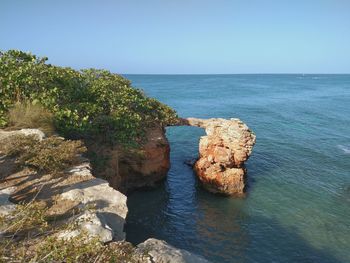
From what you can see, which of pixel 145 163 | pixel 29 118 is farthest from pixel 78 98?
pixel 145 163

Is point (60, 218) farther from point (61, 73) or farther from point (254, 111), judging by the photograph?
point (254, 111)

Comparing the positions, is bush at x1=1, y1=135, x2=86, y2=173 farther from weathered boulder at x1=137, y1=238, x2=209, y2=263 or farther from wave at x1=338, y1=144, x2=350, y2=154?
wave at x1=338, y1=144, x2=350, y2=154

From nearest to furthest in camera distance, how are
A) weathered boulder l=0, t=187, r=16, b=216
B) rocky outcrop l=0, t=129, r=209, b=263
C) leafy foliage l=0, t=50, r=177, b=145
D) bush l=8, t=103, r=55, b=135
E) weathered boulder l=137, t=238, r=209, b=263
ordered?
weathered boulder l=137, t=238, r=209, b=263 → rocky outcrop l=0, t=129, r=209, b=263 → weathered boulder l=0, t=187, r=16, b=216 → bush l=8, t=103, r=55, b=135 → leafy foliage l=0, t=50, r=177, b=145

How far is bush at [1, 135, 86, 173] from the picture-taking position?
41.4 ft

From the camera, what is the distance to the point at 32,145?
13.6 metres

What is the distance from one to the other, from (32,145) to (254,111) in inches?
2153

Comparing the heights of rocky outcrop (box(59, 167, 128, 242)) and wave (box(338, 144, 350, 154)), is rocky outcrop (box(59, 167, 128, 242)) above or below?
above

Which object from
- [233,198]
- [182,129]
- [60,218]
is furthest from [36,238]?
[182,129]

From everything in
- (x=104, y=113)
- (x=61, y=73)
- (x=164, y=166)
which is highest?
(x=61, y=73)

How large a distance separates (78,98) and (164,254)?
16.5m

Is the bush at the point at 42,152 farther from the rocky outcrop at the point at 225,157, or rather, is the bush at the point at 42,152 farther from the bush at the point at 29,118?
the rocky outcrop at the point at 225,157

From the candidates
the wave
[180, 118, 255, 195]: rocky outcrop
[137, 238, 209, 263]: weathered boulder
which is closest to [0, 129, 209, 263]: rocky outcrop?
[137, 238, 209, 263]: weathered boulder

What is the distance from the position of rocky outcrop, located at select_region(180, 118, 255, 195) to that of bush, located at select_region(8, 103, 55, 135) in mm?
14403

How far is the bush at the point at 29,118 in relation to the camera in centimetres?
1655
